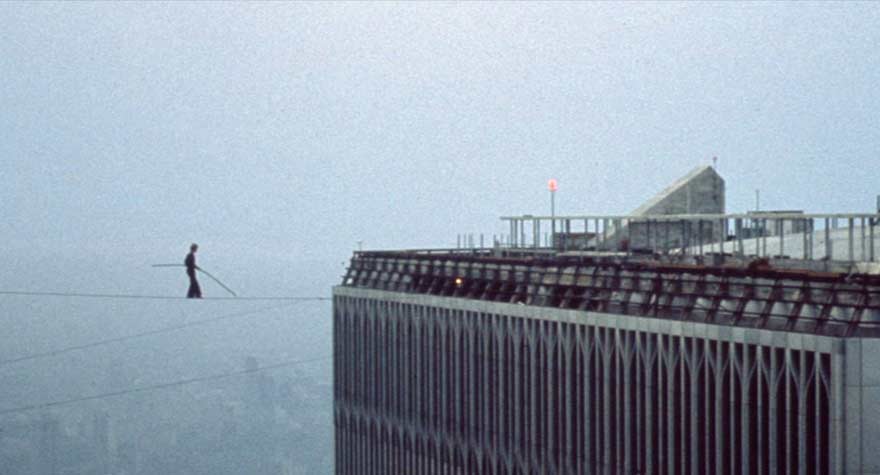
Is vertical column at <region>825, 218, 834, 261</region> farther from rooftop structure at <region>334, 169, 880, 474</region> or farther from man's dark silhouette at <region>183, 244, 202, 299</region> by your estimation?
man's dark silhouette at <region>183, 244, 202, 299</region>

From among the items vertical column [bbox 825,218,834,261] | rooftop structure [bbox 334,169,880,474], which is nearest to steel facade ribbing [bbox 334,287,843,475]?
rooftop structure [bbox 334,169,880,474]

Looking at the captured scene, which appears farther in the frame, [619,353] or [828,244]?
[828,244]

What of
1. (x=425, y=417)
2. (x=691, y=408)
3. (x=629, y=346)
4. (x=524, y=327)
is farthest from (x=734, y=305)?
(x=425, y=417)

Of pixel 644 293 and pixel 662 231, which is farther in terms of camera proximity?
pixel 662 231

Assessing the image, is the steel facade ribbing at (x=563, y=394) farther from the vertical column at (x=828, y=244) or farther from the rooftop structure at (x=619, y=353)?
the vertical column at (x=828, y=244)

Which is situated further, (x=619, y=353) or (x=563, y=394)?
(x=563, y=394)

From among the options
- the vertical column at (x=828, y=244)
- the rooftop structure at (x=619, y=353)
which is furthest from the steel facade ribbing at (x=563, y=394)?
the vertical column at (x=828, y=244)

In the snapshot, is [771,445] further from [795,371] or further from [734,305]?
[734,305]

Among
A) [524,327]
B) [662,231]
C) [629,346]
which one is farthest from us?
[662,231]
